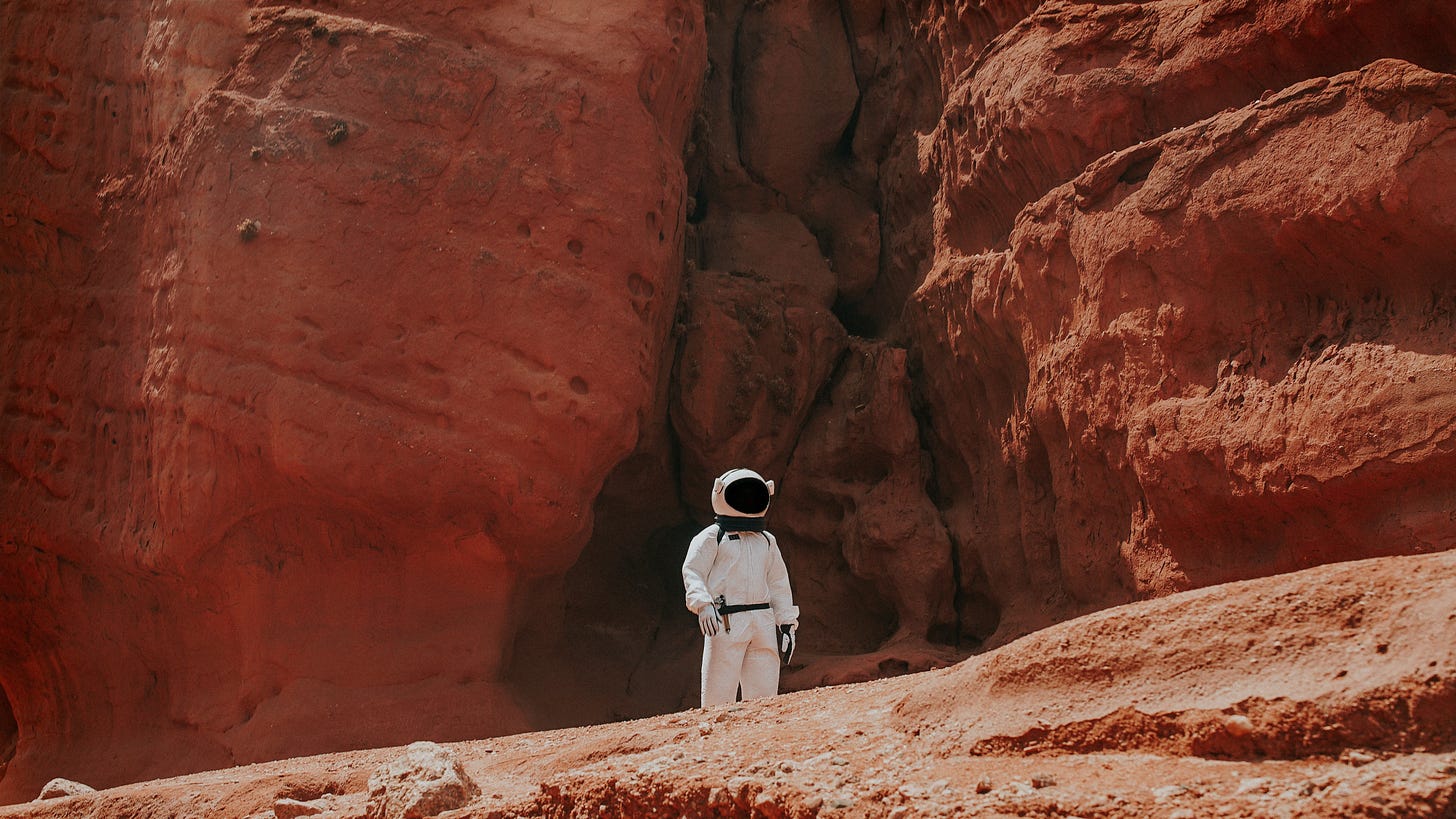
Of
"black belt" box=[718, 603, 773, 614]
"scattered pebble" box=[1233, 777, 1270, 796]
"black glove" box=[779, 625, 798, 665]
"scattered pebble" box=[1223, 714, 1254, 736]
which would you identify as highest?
Result: "black belt" box=[718, 603, 773, 614]

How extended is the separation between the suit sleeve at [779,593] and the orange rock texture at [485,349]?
1.77 metres

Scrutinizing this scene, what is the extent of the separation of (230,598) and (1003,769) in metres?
6.58

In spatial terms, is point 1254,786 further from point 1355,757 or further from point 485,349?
point 485,349

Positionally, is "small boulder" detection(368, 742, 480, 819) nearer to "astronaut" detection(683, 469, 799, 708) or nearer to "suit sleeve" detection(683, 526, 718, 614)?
"suit sleeve" detection(683, 526, 718, 614)

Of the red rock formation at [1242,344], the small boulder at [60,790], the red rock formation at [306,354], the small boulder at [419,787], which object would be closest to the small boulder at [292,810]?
the small boulder at [419,787]

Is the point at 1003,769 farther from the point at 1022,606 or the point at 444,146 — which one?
the point at 444,146

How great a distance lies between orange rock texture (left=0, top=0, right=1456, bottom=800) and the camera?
7.15 metres

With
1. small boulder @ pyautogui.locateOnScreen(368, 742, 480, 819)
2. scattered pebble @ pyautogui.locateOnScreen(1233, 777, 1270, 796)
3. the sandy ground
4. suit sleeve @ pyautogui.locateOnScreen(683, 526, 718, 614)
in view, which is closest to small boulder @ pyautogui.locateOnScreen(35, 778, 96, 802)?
small boulder @ pyautogui.locateOnScreen(368, 742, 480, 819)

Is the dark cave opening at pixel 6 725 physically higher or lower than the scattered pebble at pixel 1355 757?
higher

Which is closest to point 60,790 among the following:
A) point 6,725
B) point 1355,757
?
point 6,725

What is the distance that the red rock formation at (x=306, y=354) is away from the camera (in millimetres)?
8039

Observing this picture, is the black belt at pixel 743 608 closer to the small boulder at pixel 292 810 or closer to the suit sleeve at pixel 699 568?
the suit sleeve at pixel 699 568

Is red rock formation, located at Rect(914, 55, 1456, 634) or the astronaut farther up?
red rock formation, located at Rect(914, 55, 1456, 634)

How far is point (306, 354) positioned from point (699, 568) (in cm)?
291
